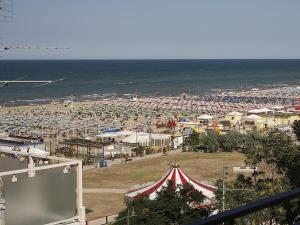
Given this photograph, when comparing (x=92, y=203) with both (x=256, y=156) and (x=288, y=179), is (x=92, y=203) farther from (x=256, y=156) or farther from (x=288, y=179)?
(x=288, y=179)

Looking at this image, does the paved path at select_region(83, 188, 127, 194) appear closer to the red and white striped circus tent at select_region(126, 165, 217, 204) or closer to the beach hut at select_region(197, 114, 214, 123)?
the red and white striped circus tent at select_region(126, 165, 217, 204)

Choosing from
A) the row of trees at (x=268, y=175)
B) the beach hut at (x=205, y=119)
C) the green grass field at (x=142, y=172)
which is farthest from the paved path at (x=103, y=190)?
the beach hut at (x=205, y=119)

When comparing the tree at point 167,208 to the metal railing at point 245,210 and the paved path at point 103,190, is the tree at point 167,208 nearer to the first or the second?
the metal railing at point 245,210

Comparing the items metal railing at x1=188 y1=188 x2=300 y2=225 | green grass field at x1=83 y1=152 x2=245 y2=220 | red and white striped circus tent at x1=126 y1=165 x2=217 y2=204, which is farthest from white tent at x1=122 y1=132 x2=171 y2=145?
metal railing at x1=188 y1=188 x2=300 y2=225

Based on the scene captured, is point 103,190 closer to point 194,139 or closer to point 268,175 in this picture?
point 268,175

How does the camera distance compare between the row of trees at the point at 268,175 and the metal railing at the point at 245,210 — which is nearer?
the metal railing at the point at 245,210
